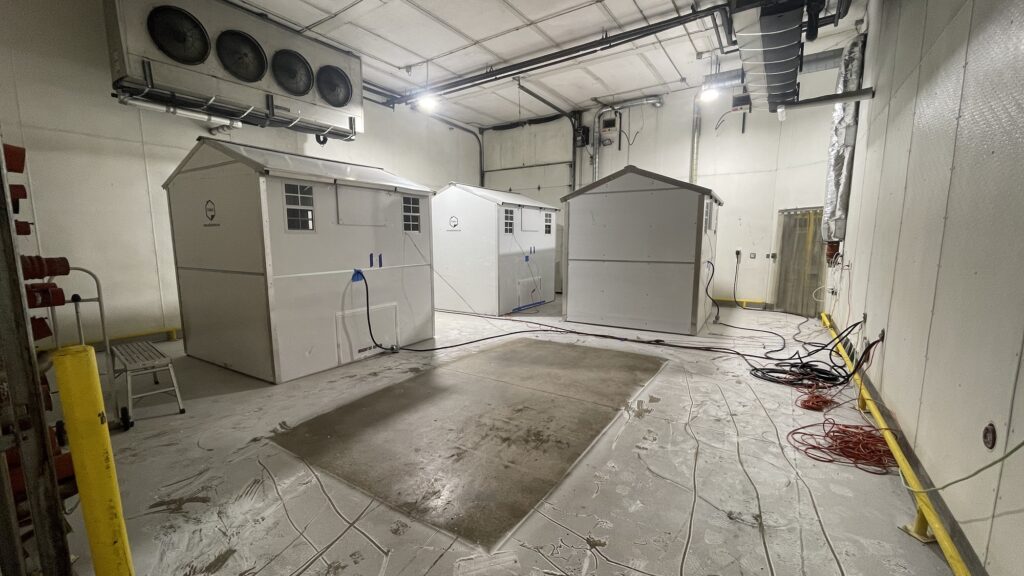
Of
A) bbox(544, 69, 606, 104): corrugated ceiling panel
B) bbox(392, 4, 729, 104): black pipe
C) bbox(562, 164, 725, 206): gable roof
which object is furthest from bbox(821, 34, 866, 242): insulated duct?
bbox(544, 69, 606, 104): corrugated ceiling panel

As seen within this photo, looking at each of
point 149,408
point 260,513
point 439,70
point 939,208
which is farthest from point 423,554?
point 439,70

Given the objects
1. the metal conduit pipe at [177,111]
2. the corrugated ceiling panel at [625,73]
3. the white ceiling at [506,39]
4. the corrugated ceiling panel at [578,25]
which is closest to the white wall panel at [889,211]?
the white ceiling at [506,39]

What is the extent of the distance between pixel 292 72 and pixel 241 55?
599mm

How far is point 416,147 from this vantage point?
26.8 ft

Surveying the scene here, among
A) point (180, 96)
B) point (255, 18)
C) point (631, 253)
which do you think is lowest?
point (631, 253)

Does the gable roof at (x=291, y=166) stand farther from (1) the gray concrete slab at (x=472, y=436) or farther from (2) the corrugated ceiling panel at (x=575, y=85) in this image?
(2) the corrugated ceiling panel at (x=575, y=85)

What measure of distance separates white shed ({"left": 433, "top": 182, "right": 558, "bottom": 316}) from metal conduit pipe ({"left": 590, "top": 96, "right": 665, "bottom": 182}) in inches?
79.3

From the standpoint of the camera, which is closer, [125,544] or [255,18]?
[125,544]

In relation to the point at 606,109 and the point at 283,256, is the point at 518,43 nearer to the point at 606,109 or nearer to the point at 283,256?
the point at 606,109

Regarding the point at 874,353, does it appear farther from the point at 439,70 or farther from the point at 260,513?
the point at 439,70

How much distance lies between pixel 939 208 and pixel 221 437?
14.8ft

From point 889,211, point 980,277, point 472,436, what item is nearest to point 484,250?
point 472,436

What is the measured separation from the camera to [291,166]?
360 centimetres

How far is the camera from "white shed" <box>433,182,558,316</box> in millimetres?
6625
